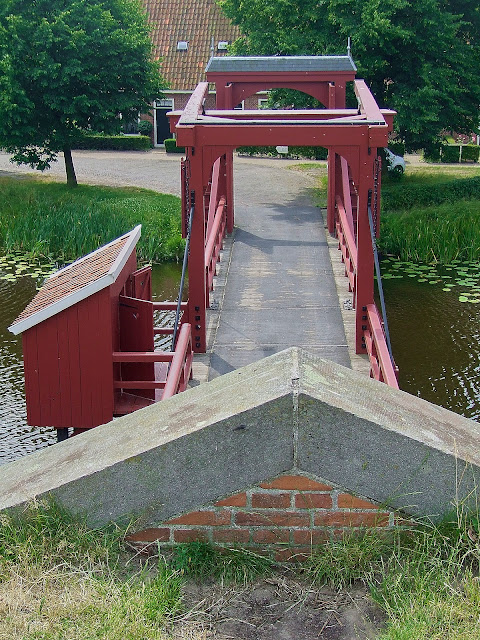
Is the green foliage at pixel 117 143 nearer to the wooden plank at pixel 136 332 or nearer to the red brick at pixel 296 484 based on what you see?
the wooden plank at pixel 136 332

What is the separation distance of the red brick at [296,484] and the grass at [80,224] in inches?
541

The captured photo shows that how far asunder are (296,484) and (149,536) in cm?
53

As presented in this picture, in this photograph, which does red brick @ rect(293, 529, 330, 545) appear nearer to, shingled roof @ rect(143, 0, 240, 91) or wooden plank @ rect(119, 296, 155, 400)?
wooden plank @ rect(119, 296, 155, 400)

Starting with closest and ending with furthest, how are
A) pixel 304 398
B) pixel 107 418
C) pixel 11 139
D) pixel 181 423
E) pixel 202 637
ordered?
pixel 202 637, pixel 304 398, pixel 181 423, pixel 107 418, pixel 11 139

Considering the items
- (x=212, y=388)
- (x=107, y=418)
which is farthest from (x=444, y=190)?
(x=212, y=388)

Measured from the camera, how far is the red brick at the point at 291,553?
10.2 feet

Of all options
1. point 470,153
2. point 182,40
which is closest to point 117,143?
point 182,40

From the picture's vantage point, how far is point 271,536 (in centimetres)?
314

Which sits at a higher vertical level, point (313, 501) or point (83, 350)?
point (313, 501)

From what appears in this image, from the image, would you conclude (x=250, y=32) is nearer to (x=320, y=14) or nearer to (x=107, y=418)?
(x=320, y=14)

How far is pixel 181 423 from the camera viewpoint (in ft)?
10.7

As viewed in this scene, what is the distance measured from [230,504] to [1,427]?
664 centimetres

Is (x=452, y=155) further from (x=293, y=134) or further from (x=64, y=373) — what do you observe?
(x=64, y=373)

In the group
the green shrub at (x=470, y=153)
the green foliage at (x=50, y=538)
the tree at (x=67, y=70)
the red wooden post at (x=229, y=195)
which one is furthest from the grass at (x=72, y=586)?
the green shrub at (x=470, y=153)
